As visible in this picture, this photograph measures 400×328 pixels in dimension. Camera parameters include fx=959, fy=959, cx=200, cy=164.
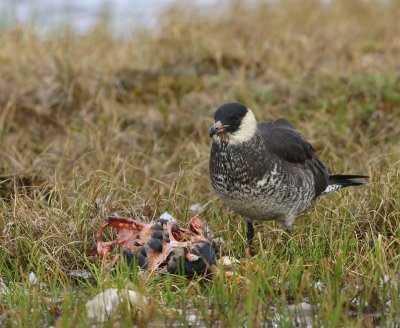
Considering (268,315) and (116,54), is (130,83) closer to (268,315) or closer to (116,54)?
(116,54)

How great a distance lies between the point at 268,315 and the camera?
4.62 m

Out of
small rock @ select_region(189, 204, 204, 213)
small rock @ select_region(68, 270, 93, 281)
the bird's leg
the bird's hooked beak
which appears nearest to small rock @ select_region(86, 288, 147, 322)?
small rock @ select_region(68, 270, 93, 281)

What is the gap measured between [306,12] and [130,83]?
9.00 feet

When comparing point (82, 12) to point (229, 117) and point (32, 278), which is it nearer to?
point (229, 117)

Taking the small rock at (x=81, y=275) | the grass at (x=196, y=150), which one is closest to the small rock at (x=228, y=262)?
the grass at (x=196, y=150)

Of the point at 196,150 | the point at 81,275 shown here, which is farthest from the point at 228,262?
the point at 196,150

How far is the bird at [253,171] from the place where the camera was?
588cm

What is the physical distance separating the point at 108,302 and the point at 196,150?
9.85 ft

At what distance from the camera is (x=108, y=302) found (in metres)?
4.61

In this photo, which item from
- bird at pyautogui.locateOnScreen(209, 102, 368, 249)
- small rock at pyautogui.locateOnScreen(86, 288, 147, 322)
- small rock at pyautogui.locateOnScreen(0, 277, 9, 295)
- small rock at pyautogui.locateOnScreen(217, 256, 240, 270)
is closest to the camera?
small rock at pyautogui.locateOnScreen(86, 288, 147, 322)

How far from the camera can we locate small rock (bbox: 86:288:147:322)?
4512 mm

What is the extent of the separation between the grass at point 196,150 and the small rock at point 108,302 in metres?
0.06

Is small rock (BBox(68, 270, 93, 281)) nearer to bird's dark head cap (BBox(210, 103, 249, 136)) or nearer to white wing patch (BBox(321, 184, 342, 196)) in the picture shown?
bird's dark head cap (BBox(210, 103, 249, 136))

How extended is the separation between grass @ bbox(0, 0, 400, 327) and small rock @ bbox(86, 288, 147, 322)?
6 centimetres
